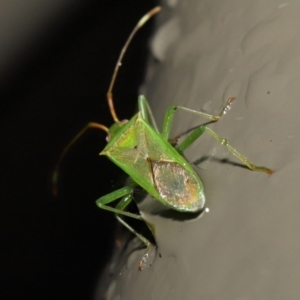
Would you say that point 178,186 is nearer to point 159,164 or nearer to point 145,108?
point 159,164

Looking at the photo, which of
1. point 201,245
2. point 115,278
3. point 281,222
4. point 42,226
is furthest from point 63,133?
point 281,222

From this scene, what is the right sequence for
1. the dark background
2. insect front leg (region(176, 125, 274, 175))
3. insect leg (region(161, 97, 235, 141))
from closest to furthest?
1. insect front leg (region(176, 125, 274, 175))
2. insect leg (region(161, 97, 235, 141))
3. the dark background

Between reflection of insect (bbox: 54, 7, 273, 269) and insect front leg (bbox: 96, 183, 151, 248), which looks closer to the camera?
reflection of insect (bbox: 54, 7, 273, 269)

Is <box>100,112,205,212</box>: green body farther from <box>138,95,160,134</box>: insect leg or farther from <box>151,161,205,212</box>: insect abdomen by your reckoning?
<box>138,95,160,134</box>: insect leg

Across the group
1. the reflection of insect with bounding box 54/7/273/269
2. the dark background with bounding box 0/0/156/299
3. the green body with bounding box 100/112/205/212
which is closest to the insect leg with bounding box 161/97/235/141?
the reflection of insect with bounding box 54/7/273/269

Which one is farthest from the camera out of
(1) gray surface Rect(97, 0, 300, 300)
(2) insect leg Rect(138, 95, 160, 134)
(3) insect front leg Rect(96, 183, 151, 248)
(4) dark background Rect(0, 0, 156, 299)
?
(4) dark background Rect(0, 0, 156, 299)

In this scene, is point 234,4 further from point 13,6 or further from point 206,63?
point 13,6
